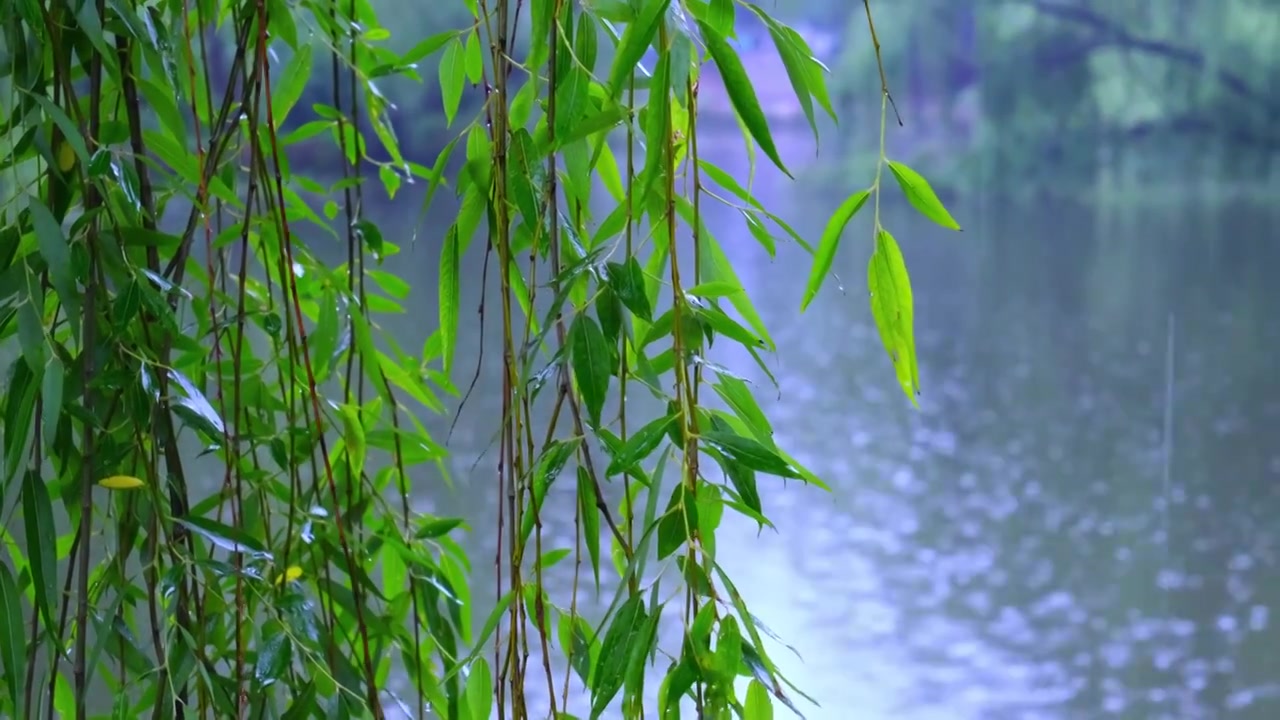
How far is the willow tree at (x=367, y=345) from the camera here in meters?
0.29

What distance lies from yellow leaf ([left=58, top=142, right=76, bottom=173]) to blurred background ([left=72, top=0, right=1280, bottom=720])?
1.07 metres

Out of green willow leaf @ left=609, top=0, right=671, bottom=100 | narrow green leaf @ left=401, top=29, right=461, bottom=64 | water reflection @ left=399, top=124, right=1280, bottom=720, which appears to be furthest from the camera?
water reflection @ left=399, top=124, right=1280, bottom=720

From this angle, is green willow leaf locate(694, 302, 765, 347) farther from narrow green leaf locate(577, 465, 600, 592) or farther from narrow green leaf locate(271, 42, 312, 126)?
narrow green leaf locate(271, 42, 312, 126)

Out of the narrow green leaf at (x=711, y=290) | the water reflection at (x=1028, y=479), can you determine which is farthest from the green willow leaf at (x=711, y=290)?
the water reflection at (x=1028, y=479)

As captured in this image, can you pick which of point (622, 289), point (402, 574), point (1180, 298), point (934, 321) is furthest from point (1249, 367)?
point (622, 289)

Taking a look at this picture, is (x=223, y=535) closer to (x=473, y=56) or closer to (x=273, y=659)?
(x=273, y=659)

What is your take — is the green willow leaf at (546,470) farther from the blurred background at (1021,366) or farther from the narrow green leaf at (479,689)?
the blurred background at (1021,366)

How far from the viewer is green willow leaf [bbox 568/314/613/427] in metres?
0.30

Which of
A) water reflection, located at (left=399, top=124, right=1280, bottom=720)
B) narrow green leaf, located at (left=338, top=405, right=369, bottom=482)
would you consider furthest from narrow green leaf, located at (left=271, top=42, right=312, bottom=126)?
water reflection, located at (left=399, top=124, right=1280, bottom=720)

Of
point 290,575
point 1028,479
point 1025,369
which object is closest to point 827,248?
point 290,575

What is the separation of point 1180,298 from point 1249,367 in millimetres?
254

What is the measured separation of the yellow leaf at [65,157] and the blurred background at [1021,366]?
1.07m

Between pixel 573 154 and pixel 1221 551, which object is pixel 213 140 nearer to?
pixel 573 154

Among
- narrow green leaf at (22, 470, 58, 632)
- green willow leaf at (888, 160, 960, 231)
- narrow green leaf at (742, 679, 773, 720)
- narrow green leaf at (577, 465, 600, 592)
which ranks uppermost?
green willow leaf at (888, 160, 960, 231)
